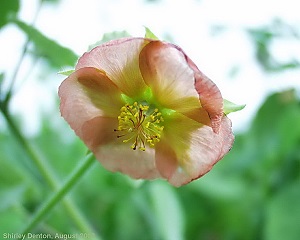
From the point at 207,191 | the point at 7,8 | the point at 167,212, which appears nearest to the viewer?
the point at 7,8

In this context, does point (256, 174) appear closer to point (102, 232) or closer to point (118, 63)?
point (102, 232)

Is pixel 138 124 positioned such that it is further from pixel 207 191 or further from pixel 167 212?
pixel 207 191

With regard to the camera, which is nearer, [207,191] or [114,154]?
[114,154]

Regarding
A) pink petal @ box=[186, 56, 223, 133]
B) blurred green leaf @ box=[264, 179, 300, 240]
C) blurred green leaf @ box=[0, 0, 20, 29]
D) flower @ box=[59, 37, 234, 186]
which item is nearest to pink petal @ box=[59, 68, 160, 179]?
flower @ box=[59, 37, 234, 186]

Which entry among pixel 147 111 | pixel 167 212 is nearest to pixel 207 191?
pixel 167 212

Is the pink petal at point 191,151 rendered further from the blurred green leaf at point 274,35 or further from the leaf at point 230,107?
the blurred green leaf at point 274,35

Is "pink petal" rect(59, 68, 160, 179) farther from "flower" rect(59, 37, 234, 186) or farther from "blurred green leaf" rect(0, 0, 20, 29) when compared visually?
"blurred green leaf" rect(0, 0, 20, 29)
